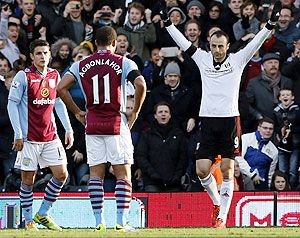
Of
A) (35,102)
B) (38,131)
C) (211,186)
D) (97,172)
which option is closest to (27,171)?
(38,131)

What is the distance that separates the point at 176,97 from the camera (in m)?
20.4

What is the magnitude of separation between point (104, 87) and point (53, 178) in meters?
2.12

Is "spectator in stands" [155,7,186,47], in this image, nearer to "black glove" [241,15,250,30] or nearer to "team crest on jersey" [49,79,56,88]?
"black glove" [241,15,250,30]

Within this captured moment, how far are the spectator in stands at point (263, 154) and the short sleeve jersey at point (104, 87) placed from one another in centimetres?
→ 532

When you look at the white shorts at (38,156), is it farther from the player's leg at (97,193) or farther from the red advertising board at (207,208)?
the red advertising board at (207,208)

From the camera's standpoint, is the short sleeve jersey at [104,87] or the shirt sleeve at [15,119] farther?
the shirt sleeve at [15,119]

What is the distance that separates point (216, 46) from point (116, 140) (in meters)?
2.31

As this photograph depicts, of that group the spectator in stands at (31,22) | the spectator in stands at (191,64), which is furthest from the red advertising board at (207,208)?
the spectator in stands at (31,22)

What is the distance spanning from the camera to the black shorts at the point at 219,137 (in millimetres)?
16094

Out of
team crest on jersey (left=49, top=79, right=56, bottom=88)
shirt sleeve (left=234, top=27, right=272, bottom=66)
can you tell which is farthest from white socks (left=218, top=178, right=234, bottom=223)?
team crest on jersey (left=49, top=79, right=56, bottom=88)

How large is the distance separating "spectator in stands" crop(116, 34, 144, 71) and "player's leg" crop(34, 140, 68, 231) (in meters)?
5.13

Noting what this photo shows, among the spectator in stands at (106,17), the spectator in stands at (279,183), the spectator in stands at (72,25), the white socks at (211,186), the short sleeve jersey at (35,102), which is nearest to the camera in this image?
the short sleeve jersey at (35,102)

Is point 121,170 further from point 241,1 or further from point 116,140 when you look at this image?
point 241,1

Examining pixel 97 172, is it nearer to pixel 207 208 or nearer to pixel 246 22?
pixel 207 208
